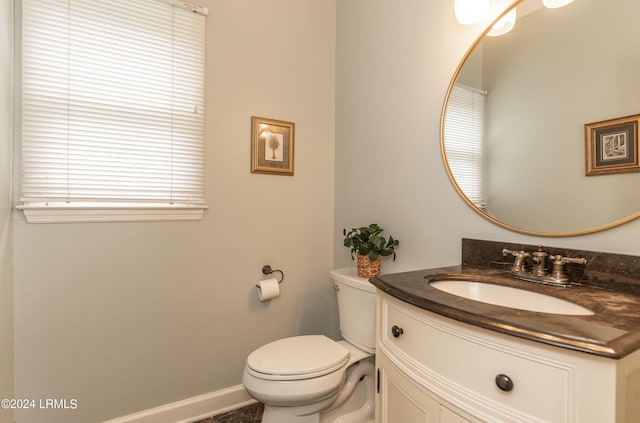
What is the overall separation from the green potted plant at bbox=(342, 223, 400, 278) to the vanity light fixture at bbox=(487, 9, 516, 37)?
1.01 meters

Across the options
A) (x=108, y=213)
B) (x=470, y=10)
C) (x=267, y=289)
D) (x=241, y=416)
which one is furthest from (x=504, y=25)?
(x=241, y=416)

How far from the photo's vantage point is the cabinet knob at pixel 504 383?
72 cm

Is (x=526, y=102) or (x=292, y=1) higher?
(x=292, y=1)

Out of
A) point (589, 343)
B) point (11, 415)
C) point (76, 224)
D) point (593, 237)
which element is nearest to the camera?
point (589, 343)

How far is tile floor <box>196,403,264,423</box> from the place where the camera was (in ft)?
5.99

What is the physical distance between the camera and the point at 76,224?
155 cm

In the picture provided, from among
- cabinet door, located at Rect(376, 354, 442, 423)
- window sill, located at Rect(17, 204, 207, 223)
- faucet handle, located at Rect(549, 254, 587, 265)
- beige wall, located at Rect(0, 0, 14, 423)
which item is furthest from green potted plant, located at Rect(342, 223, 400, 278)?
beige wall, located at Rect(0, 0, 14, 423)

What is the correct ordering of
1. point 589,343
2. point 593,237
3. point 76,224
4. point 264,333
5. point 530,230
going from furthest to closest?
point 264,333, point 76,224, point 530,230, point 593,237, point 589,343

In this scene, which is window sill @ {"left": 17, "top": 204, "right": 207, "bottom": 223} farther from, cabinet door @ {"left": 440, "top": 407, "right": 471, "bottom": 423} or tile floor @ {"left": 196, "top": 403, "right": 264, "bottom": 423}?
cabinet door @ {"left": 440, "top": 407, "right": 471, "bottom": 423}

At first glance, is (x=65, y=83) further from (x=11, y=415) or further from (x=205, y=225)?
(x=11, y=415)

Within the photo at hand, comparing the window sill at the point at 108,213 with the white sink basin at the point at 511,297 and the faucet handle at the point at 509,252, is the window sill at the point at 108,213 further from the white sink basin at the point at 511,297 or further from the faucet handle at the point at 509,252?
the faucet handle at the point at 509,252

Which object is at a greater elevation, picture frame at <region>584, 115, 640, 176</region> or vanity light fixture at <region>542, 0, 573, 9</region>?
vanity light fixture at <region>542, 0, 573, 9</region>

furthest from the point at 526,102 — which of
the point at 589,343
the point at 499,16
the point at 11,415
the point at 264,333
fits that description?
the point at 11,415

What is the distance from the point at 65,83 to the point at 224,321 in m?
1.45
